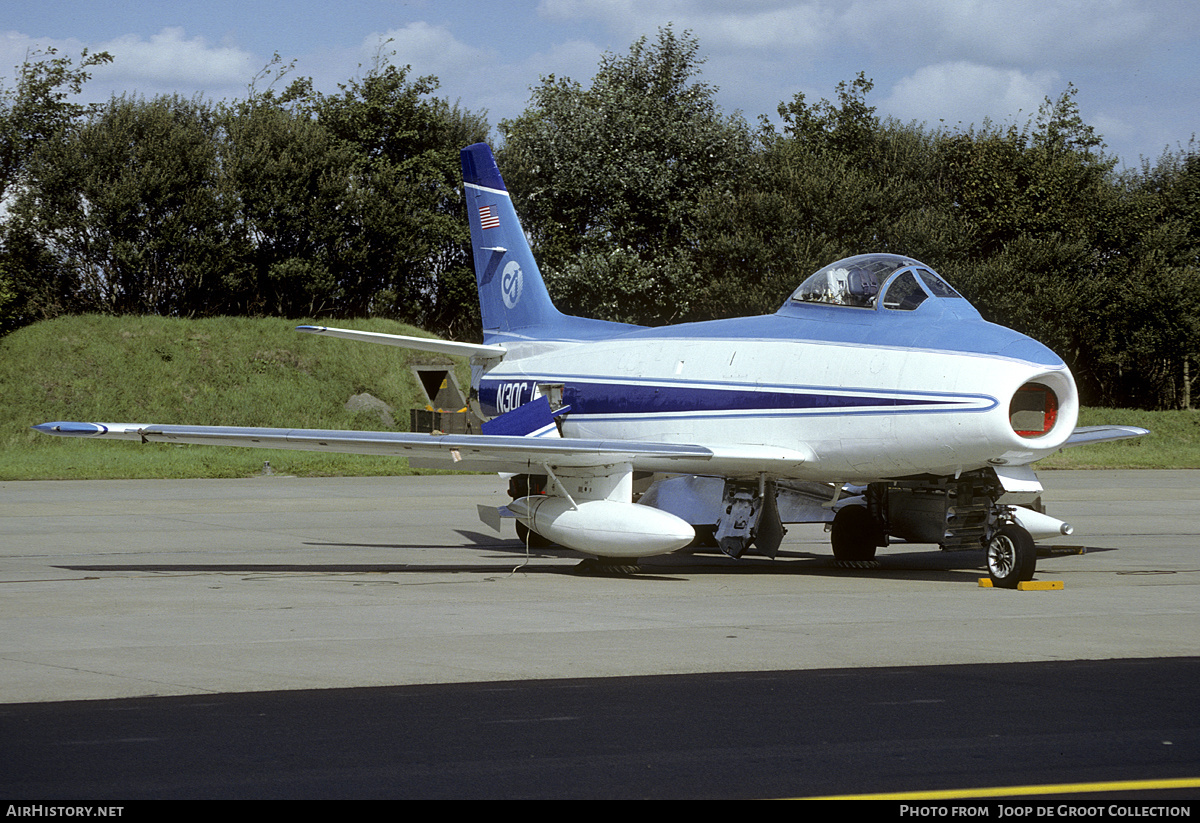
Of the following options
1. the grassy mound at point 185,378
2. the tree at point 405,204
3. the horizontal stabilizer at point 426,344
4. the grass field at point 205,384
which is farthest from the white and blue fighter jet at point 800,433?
the tree at point 405,204

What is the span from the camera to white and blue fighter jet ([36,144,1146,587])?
12.4 metres

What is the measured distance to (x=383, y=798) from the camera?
16.0 feet

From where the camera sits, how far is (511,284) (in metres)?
19.8

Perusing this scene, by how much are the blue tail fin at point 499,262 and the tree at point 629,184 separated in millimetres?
25273

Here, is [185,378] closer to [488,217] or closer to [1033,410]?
[488,217]

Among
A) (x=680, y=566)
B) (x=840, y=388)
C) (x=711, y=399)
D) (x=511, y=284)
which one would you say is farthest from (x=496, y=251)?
(x=840, y=388)

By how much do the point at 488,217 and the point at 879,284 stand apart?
8.42 meters

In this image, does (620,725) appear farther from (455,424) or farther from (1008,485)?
(455,424)

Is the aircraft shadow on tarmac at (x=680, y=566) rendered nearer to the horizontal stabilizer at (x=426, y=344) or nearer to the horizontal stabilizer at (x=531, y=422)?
the horizontal stabilizer at (x=531, y=422)

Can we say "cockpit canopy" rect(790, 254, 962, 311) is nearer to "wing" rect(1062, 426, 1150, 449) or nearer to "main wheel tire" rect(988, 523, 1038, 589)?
"main wheel tire" rect(988, 523, 1038, 589)

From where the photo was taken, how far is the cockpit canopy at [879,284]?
44.1 ft

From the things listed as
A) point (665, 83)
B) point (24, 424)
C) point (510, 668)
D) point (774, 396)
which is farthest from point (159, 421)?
point (510, 668)

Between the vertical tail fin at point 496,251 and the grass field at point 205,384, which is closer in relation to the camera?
the vertical tail fin at point 496,251

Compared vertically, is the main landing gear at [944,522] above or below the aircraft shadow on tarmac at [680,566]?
above
